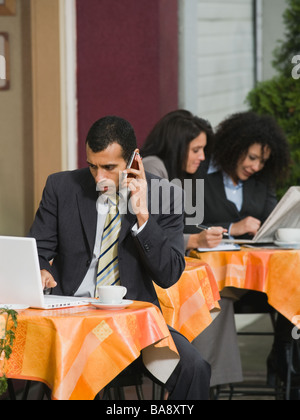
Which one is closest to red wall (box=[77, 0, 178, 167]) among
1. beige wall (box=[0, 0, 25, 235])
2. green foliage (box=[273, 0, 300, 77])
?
beige wall (box=[0, 0, 25, 235])

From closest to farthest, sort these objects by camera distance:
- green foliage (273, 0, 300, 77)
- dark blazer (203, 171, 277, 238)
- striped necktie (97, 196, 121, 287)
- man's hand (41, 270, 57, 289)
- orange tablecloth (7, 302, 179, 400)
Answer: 1. orange tablecloth (7, 302, 179, 400)
2. man's hand (41, 270, 57, 289)
3. striped necktie (97, 196, 121, 287)
4. dark blazer (203, 171, 277, 238)
5. green foliage (273, 0, 300, 77)

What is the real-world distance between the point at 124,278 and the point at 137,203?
299 mm

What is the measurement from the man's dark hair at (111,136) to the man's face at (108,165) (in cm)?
2

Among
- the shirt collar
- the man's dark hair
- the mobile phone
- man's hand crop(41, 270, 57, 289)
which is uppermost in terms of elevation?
the man's dark hair

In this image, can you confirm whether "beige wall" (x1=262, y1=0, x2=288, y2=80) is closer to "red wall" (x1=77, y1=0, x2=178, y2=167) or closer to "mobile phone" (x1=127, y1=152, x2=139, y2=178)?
"red wall" (x1=77, y1=0, x2=178, y2=167)

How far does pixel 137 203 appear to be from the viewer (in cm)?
310

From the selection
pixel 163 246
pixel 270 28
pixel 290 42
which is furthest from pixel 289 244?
Result: pixel 270 28

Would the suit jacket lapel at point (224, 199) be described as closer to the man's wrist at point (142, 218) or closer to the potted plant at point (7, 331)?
the man's wrist at point (142, 218)

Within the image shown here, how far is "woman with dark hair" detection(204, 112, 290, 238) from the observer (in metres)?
4.93

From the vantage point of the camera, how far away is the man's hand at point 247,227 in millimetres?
4777

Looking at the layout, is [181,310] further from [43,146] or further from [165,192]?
[43,146]

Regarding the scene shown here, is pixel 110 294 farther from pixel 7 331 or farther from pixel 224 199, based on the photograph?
pixel 224 199

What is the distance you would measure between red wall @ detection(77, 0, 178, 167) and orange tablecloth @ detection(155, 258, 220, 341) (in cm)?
192

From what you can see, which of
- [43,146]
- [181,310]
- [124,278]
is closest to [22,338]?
[124,278]
